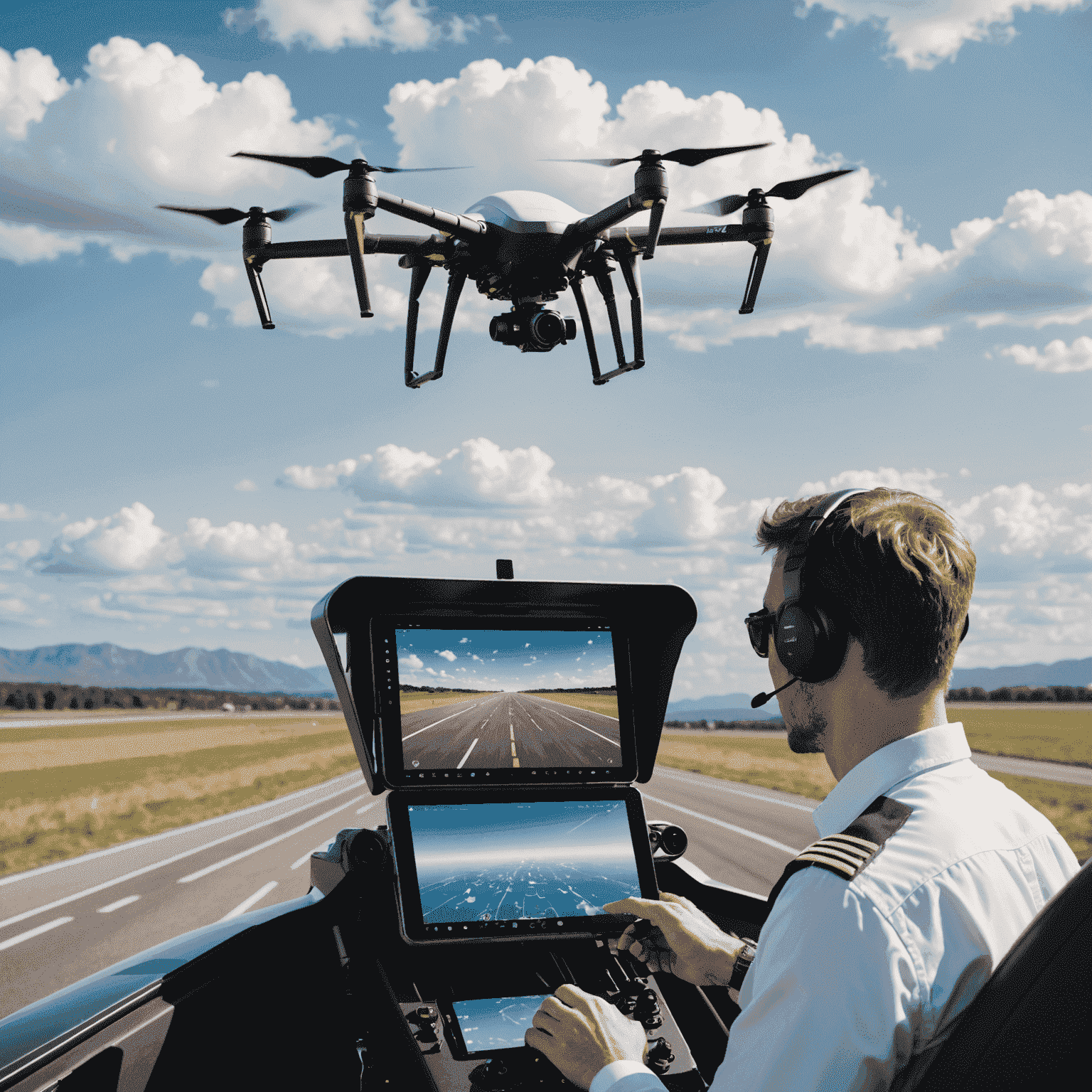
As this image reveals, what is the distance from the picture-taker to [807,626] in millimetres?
1608

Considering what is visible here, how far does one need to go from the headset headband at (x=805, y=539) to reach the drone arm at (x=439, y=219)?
2.30 m

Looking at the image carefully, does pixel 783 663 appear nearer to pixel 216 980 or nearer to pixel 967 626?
pixel 967 626

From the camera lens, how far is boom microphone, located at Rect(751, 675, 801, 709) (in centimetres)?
175

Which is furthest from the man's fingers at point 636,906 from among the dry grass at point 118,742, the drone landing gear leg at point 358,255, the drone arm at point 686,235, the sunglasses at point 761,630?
the dry grass at point 118,742

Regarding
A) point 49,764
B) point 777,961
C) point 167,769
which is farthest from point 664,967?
point 49,764

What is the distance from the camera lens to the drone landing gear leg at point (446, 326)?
3.62 metres

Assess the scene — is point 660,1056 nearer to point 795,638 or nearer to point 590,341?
point 795,638

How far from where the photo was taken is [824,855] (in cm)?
129

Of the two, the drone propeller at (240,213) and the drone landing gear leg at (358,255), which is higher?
the drone propeller at (240,213)

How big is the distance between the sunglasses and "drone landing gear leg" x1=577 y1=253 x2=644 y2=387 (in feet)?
6.16

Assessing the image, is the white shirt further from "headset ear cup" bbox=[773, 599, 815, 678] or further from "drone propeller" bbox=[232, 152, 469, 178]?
"drone propeller" bbox=[232, 152, 469, 178]

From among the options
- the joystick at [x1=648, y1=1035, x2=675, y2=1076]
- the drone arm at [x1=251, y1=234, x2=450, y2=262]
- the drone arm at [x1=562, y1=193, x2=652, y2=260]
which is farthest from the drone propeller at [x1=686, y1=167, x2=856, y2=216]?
the joystick at [x1=648, y1=1035, x2=675, y2=1076]

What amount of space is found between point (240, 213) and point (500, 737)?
7.42 ft

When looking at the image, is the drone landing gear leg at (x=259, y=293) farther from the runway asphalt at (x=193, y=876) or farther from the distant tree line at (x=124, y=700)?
the distant tree line at (x=124, y=700)
